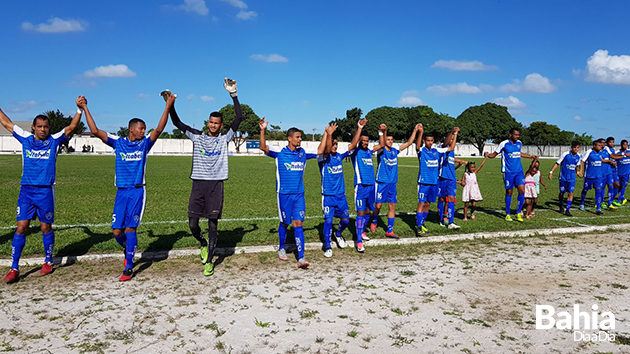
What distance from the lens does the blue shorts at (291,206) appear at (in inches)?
262

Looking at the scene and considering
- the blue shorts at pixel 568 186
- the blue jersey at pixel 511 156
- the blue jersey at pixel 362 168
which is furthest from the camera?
the blue shorts at pixel 568 186

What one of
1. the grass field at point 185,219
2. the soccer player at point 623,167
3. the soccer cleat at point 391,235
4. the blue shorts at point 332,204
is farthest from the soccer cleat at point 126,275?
the soccer player at point 623,167

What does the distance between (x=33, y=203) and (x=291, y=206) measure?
147 inches

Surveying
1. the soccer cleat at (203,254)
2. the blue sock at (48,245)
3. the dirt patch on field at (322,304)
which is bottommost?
the dirt patch on field at (322,304)

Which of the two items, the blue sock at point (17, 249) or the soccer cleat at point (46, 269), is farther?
the soccer cleat at point (46, 269)

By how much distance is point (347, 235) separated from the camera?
8.70 meters

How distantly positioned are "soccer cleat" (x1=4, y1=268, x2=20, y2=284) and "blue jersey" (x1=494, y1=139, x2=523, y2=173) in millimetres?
10264

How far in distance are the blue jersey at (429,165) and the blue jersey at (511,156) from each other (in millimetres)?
2484

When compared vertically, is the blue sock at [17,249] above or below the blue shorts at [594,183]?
below

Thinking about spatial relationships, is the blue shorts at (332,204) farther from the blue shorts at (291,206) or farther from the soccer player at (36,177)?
the soccer player at (36,177)

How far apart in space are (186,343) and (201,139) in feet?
10.7

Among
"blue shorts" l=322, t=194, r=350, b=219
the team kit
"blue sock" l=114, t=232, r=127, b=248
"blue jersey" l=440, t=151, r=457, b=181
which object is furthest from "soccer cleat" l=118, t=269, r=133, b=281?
"blue jersey" l=440, t=151, r=457, b=181

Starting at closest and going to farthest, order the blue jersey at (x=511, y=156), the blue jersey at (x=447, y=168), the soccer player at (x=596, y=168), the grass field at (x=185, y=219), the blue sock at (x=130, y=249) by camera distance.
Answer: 1. the blue sock at (x=130, y=249)
2. the grass field at (x=185, y=219)
3. the blue jersey at (x=447, y=168)
4. the blue jersey at (x=511, y=156)
5. the soccer player at (x=596, y=168)

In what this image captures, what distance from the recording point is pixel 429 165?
360 inches
